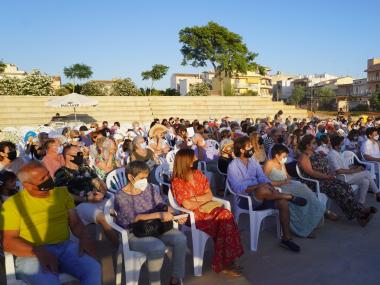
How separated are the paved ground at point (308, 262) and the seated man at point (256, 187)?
0.85 feet

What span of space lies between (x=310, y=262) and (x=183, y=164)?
1694 millimetres

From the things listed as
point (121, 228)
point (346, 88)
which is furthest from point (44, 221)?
point (346, 88)

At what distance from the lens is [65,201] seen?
10.3 feet

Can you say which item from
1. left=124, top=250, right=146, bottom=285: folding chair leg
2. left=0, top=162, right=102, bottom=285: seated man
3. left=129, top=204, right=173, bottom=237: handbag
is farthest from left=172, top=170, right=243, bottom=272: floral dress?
left=0, top=162, right=102, bottom=285: seated man

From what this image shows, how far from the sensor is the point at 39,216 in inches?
116

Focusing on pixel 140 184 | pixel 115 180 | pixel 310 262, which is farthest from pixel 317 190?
pixel 140 184

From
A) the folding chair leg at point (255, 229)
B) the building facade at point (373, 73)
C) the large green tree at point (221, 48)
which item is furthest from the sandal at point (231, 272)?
the building facade at point (373, 73)

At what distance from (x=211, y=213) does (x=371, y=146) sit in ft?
15.9

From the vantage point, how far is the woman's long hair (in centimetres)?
405

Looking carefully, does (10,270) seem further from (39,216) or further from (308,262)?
(308,262)

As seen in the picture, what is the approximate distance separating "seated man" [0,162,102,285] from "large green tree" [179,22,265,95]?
46.4 meters

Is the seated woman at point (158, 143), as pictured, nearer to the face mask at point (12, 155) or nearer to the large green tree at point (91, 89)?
the face mask at point (12, 155)

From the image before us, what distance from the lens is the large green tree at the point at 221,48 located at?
4909 centimetres

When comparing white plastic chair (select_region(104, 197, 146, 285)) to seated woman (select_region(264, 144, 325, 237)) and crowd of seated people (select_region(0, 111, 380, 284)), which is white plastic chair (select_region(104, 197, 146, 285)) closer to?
crowd of seated people (select_region(0, 111, 380, 284))
